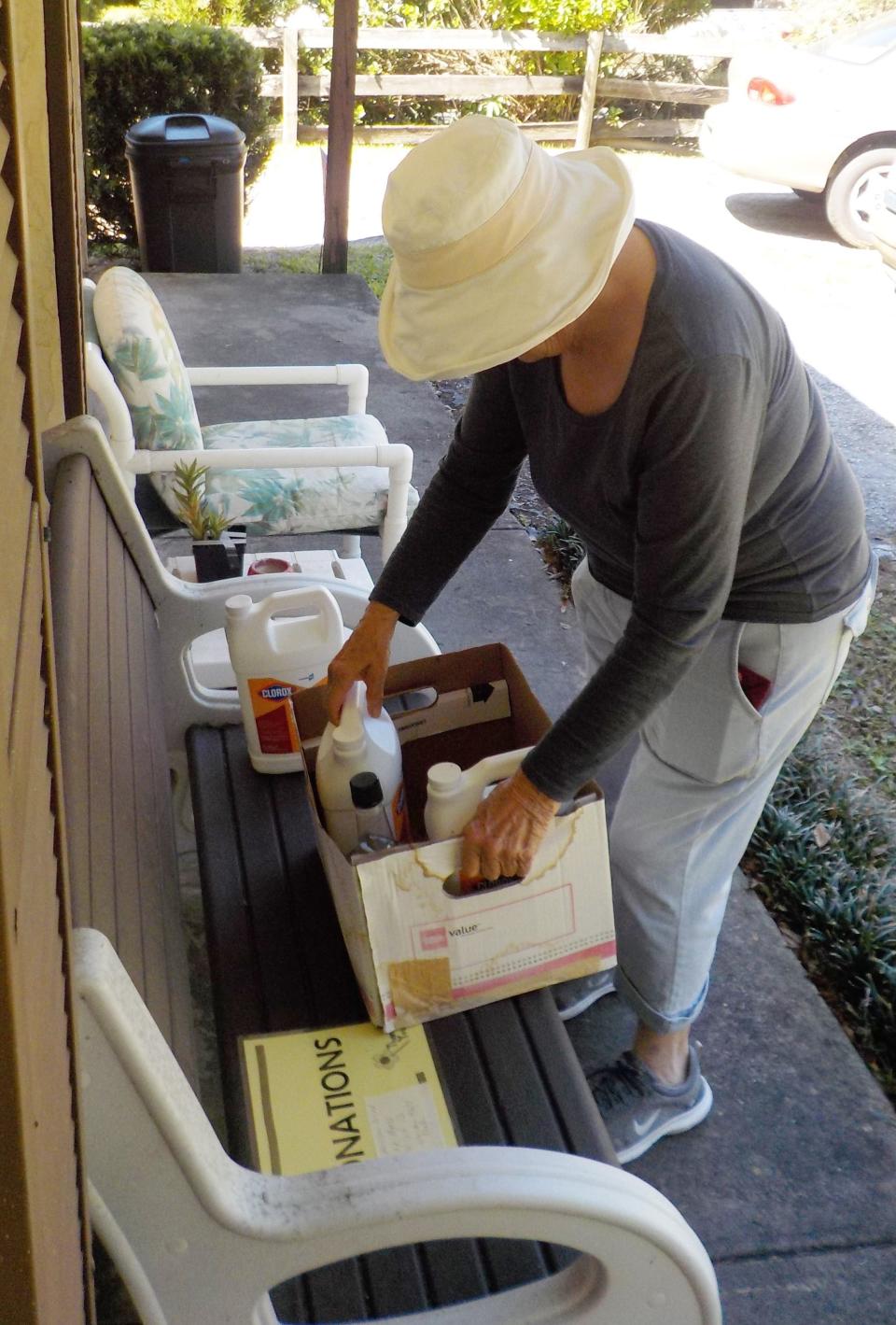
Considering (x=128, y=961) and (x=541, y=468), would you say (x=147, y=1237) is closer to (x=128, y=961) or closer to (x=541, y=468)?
(x=128, y=961)

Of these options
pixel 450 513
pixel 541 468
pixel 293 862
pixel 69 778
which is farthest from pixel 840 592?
pixel 69 778

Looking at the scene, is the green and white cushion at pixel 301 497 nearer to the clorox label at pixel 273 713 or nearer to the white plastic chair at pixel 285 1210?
the clorox label at pixel 273 713

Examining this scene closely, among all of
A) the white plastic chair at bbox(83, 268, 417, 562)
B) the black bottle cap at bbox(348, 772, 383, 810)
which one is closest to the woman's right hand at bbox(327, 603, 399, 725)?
the black bottle cap at bbox(348, 772, 383, 810)

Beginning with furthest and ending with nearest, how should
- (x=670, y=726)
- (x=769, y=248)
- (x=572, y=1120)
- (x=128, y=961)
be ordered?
(x=769, y=248)
(x=670, y=726)
(x=572, y=1120)
(x=128, y=961)

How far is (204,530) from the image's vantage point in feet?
10.8

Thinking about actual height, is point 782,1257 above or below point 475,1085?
below

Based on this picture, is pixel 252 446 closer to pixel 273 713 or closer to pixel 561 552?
pixel 561 552

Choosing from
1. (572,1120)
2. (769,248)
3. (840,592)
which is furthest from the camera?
(769,248)

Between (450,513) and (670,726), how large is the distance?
1.86 feet

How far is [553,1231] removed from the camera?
1376 mm

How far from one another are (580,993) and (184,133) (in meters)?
6.53

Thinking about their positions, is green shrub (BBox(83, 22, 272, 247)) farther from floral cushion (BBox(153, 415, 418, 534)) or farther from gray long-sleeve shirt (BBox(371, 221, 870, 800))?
gray long-sleeve shirt (BBox(371, 221, 870, 800))

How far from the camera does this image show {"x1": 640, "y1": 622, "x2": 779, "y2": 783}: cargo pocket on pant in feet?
6.04

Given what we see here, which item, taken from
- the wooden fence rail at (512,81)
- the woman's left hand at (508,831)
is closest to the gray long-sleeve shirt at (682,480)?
the woman's left hand at (508,831)
